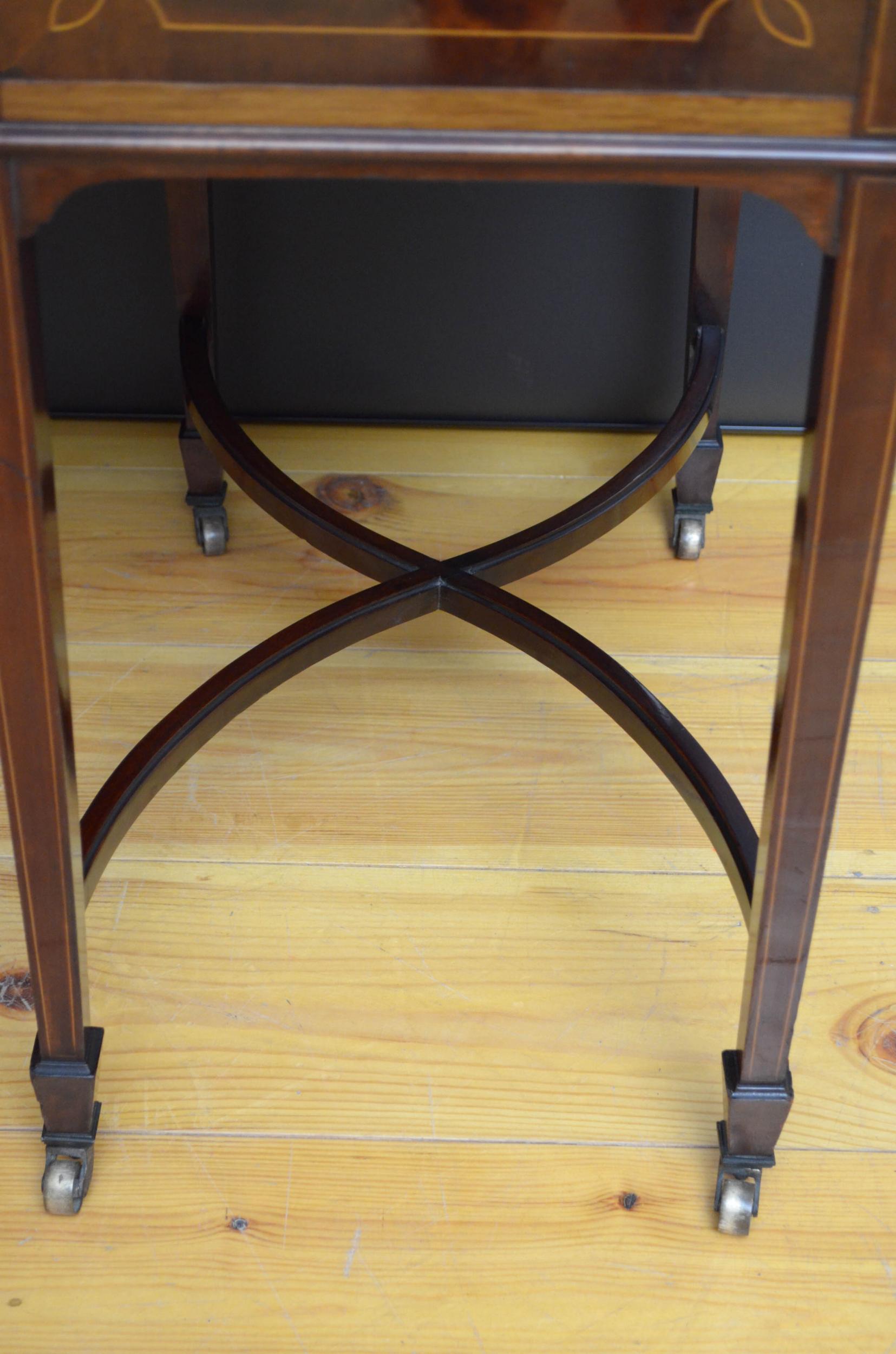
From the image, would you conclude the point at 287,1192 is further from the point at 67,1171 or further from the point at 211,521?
the point at 211,521

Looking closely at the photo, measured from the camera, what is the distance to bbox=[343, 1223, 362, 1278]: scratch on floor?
0.67 m

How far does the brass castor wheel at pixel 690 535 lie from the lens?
1.18 m

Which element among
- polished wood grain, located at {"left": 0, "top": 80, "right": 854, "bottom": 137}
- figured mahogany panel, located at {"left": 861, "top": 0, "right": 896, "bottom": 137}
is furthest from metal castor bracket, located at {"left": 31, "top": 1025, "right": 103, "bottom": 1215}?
figured mahogany panel, located at {"left": 861, "top": 0, "right": 896, "bottom": 137}

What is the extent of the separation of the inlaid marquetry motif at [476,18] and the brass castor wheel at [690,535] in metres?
0.73

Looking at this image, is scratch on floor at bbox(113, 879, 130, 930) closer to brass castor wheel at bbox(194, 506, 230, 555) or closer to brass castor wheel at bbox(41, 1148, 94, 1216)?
brass castor wheel at bbox(41, 1148, 94, 1216)

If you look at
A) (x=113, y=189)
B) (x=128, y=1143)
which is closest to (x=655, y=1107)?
(x=128, y=1143)

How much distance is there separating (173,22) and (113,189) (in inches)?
33.6

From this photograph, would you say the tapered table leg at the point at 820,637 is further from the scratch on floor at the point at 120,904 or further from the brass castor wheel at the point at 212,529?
the brass castor wheel at the point at 212,529

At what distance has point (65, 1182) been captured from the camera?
69 cm

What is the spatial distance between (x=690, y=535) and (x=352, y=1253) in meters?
0.69

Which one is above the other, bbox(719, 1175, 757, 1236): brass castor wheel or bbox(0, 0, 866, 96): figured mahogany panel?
bbox(0, 0, 866, 96): figured mahogany panel

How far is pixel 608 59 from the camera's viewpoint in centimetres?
46

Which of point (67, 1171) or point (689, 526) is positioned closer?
point (67, 1171)

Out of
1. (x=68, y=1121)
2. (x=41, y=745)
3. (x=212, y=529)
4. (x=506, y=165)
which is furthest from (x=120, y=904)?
(x=506, y=165)
